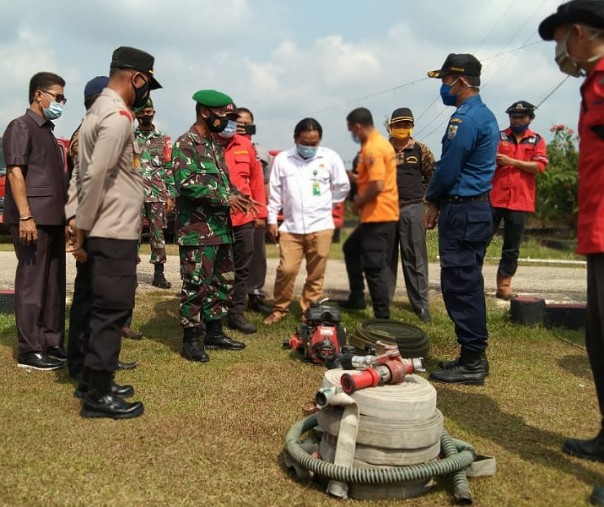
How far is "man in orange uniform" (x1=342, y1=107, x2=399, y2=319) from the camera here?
5.66m

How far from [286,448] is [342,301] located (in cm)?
451

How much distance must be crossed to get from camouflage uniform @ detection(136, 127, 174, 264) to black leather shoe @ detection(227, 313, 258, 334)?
2050mm

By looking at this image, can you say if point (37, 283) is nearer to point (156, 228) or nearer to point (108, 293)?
point (108, 293)

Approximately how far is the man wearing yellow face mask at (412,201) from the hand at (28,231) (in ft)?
12.6

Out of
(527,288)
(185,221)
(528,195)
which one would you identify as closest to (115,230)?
(185,221)

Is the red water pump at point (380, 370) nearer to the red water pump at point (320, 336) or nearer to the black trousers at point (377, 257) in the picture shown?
the red water pump at point (320, 336)

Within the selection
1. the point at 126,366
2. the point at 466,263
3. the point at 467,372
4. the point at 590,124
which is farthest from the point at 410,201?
the point at 590,124

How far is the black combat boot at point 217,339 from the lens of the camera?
19.1 feet

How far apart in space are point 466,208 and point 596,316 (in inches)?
64.6

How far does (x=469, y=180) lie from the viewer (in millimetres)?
4887

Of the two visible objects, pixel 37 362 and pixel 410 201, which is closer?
pixel 37 362

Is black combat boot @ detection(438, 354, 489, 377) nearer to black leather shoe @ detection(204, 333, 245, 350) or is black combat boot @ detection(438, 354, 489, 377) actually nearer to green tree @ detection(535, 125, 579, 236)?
black leather shoe @ detection(204, 333, 245, 350)

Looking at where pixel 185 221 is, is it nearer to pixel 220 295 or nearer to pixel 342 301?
pixel 220 295

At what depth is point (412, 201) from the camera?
7.30 m
